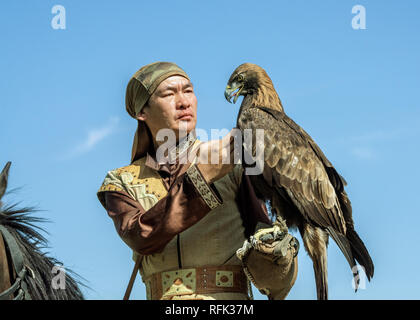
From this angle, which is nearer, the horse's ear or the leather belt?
the leather belt

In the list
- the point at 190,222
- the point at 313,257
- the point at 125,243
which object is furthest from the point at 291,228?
the point at 125,243

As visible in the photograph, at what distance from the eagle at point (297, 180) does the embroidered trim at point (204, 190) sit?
43 cm

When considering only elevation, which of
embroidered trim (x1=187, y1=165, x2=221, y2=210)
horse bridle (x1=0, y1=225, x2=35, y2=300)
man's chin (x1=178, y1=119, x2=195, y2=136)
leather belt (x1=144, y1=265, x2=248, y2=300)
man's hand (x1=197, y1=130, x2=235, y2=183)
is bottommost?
leather belt (x1=144, y1=265, x2=248, y2=300)

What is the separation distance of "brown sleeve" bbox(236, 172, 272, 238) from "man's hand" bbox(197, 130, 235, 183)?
511mm

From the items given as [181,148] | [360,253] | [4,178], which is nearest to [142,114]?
[181,148]

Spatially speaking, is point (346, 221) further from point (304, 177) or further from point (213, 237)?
point (213, 237)

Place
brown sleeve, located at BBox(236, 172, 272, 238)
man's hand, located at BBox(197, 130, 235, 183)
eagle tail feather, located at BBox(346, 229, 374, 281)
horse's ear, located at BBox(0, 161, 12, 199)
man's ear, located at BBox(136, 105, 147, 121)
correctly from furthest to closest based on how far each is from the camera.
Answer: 1. horse's ear, located at BBox(0, 161, 12, 199)
2. man's ear, located at BBox(136, 105, 147, 121)
3. brown sleeve, located at BBox(236, 172, 272, 238)
4. eagle tail feather, located at BBox(346, 229, 374, 281)
5. man's hand, located at BBox(197, 130, 235, 183)

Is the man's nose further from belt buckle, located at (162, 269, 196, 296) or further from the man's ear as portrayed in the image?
belt buckle, located at (162, 269, 196, 296)

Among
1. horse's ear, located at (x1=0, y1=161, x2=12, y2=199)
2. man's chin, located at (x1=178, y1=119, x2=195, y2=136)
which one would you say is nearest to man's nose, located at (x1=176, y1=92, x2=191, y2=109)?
man's chin, located at (x1=178, y1=119, x2=195, y2=136)

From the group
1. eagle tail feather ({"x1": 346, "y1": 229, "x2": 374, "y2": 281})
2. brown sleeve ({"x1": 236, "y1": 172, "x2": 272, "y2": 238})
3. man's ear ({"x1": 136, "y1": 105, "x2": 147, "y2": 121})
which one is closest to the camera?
eagle tail feather ({"x1": 346, "y1": 229, "x2": 374, "y2": 281})

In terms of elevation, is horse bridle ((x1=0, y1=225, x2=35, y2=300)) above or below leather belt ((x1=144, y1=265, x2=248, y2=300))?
above

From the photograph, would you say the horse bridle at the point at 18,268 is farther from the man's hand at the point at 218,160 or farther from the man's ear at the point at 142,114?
the man's hand at the point at 218,160

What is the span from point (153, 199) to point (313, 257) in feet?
4.39

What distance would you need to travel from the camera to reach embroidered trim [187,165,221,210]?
6.12 m
